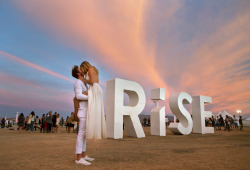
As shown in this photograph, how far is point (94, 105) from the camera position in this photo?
3.82 meters

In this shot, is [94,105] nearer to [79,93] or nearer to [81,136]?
[79,93]

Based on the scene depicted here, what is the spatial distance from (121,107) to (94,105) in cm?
613

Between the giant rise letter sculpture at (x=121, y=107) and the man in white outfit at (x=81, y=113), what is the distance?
5.58 meters

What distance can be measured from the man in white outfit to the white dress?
14 cm

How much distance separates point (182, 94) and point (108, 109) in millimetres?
6165

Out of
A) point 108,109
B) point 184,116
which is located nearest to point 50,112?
point 108,109

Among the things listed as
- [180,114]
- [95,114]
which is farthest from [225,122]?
[95,114]

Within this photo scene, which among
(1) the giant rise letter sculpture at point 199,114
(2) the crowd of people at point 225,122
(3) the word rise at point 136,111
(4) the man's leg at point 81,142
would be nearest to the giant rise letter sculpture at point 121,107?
(3) the word rise at point 136,111

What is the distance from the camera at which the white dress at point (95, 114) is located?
12.1 ft

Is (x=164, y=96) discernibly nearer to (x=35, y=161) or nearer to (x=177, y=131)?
(x=177, y=131)

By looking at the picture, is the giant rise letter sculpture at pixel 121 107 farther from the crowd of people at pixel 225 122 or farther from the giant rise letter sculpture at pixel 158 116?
the crowd of people at pixel 225 122

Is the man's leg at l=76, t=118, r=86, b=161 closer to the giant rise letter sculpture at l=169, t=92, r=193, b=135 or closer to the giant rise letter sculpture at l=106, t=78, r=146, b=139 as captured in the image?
the giant rise letter sculpture at l=106, t=78, r=146, b=139

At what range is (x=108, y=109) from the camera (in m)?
9.98

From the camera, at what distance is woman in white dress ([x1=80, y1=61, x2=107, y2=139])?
3711 millimetres
